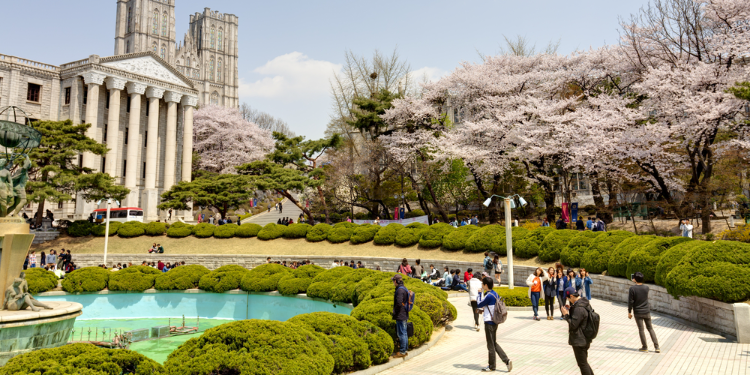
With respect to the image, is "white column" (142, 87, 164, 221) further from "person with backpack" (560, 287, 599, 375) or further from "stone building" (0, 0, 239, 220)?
"person with backpack" (560, 287, 599, 375)

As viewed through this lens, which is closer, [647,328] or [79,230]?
[647,328]

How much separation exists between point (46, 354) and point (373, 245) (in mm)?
24170

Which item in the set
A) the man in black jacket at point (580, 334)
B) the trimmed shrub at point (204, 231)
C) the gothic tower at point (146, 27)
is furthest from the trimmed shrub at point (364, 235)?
the gothic tower at point (146, 27)

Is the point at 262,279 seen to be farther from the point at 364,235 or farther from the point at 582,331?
the point at 582,331

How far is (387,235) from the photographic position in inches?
1139

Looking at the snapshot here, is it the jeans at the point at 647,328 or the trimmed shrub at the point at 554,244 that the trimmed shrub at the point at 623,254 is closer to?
the trimmed shrub at the point at 554,244

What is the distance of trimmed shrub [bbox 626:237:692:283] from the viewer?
14.3 metres

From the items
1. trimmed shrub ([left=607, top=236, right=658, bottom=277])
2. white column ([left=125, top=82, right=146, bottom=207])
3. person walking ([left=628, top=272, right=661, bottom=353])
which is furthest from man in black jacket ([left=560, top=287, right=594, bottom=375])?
white column ([left=125, top=82, right=146, bottom=207])

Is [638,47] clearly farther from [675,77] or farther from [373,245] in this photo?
[373,245]

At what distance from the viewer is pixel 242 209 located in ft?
209

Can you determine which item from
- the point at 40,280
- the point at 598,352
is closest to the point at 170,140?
the point at 40,280

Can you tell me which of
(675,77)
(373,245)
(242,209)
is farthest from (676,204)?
(242,209)

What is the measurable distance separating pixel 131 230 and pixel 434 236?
78.2ft

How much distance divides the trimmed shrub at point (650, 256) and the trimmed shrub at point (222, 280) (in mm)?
15241
